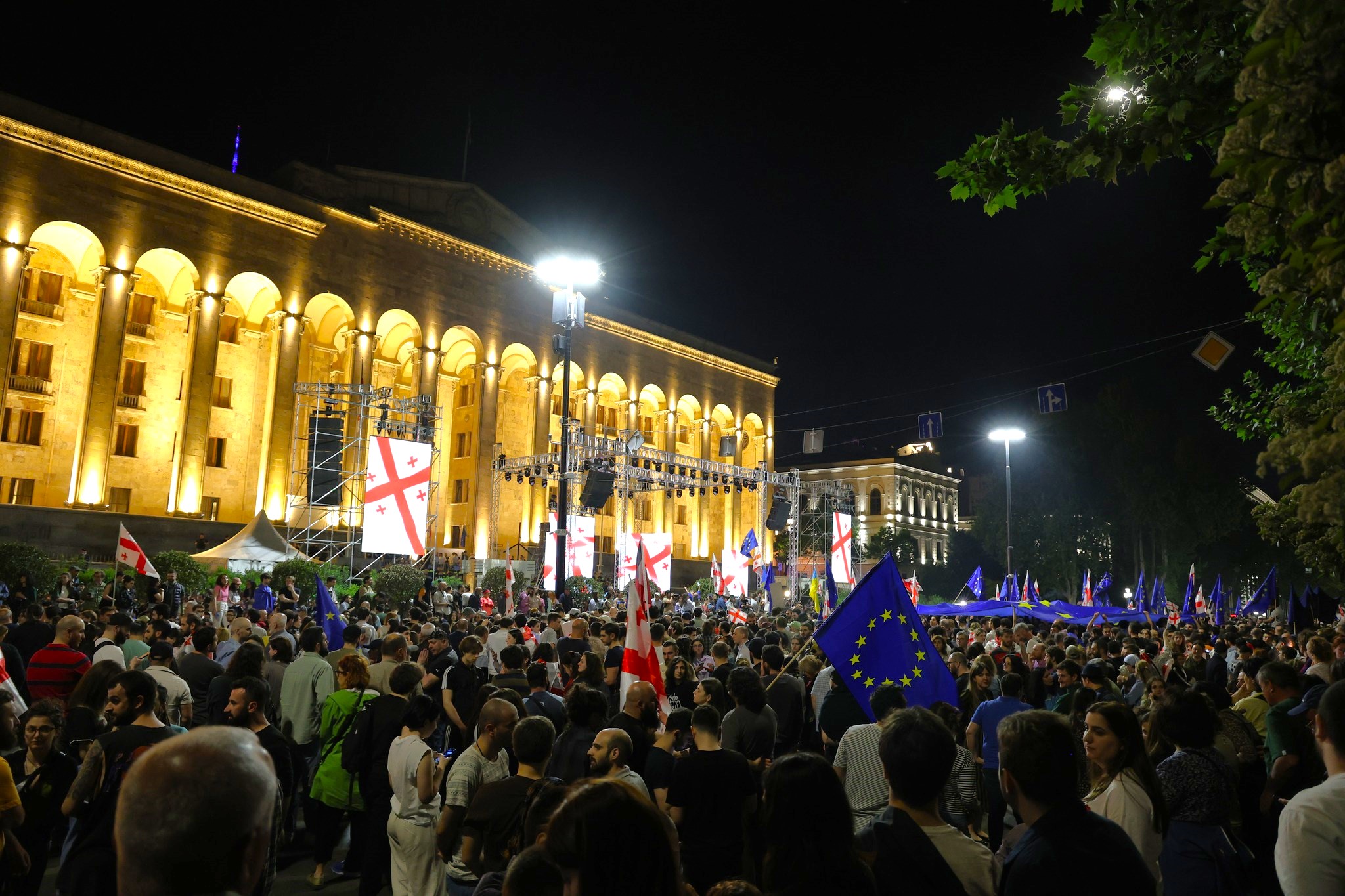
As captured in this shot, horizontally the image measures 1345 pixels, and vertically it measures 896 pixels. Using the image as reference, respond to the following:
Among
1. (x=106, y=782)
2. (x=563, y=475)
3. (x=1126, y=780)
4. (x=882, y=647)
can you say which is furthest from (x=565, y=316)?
(x=1126, y=780)

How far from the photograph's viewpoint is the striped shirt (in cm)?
728

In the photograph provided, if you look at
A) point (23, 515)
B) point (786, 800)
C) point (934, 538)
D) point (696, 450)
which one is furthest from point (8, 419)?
point (934, 538)

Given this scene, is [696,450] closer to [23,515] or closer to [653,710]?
[23,515]

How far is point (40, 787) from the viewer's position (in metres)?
4.56

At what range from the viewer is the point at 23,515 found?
2706 centimetres

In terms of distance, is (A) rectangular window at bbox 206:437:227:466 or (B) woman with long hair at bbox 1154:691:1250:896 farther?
(A) rectangular window at bbox 206:437:227:466

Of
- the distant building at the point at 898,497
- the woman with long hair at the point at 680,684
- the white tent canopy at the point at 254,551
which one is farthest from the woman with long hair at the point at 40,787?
the distant building at the point at 898,497

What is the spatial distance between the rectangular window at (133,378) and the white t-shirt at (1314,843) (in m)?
37.6

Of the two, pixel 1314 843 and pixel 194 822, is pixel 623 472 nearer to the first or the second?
pixel 1314 843

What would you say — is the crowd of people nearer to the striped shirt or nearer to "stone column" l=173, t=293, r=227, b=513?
the striped shirt

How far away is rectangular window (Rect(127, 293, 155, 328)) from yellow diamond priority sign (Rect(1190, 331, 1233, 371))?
34.4m

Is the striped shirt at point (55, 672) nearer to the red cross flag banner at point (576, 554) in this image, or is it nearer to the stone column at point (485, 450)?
the red cross flag banner at point (576, 554)

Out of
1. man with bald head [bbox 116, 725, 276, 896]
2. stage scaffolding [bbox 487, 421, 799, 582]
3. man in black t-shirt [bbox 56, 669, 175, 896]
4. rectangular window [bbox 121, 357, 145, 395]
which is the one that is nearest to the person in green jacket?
man in black t-shirt [bbox 56, 669, 175, 896]

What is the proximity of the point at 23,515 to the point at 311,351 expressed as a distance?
13.4 meters
